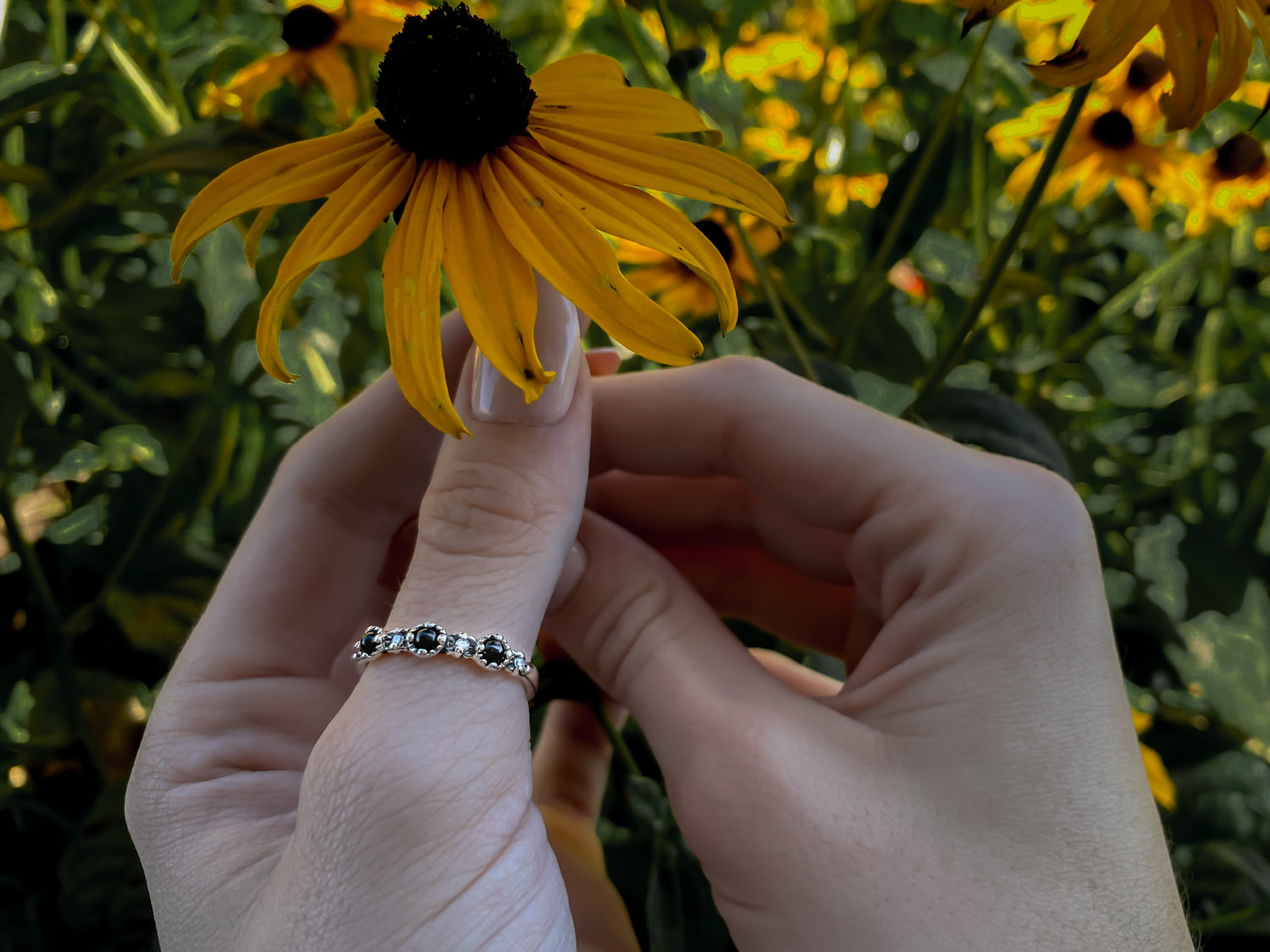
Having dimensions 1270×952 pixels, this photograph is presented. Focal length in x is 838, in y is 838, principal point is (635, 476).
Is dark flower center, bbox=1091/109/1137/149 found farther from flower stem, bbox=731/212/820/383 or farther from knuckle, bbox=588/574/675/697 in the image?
knuckle, bbox=588/574/675/697

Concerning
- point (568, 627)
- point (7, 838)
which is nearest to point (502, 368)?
point (568, 627)

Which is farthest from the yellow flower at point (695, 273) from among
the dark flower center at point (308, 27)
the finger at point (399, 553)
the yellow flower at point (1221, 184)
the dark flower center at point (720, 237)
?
the yellow flower at point (1221, 184)

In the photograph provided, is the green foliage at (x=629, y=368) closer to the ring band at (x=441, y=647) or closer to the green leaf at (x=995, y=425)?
the green leaf at (x=995, y=425)

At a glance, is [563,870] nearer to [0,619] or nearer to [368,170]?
[368,170]

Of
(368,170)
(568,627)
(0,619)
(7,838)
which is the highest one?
(368,170)

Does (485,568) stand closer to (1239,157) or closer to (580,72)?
(580,72)

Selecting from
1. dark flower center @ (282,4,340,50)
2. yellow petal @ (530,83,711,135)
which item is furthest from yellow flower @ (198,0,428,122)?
yellow petal @ (530,83,711,135)

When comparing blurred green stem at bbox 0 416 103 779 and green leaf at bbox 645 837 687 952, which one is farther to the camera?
blurred green stem at bbox 0 416 103 779
